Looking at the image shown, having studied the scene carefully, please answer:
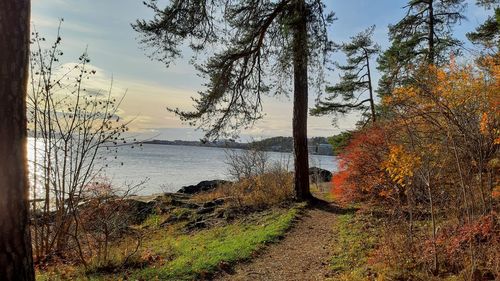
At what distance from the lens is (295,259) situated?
773 centimetres

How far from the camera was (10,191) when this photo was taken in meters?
2.59

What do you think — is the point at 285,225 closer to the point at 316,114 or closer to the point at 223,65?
the point at 223,65

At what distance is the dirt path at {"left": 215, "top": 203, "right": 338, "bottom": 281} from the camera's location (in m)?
6.77

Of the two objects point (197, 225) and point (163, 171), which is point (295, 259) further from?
point (163, 171)

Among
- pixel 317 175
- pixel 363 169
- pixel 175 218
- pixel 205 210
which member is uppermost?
pixel 363 169

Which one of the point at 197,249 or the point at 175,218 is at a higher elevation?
the point at 197,249

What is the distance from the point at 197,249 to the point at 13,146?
6599mm

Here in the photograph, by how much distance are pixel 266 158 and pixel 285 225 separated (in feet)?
27.1

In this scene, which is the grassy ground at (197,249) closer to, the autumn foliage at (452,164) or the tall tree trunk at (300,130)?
the tall tree trunk at (300,130)

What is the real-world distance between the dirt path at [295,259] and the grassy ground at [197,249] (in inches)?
10.3

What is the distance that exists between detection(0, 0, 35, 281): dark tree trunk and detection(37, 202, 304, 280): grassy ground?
4.05m

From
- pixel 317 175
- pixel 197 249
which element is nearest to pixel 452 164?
pixel 197 249

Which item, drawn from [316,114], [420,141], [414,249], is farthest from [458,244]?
[316,114]

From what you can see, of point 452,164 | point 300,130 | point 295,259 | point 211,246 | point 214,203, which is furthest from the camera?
point 214,203
